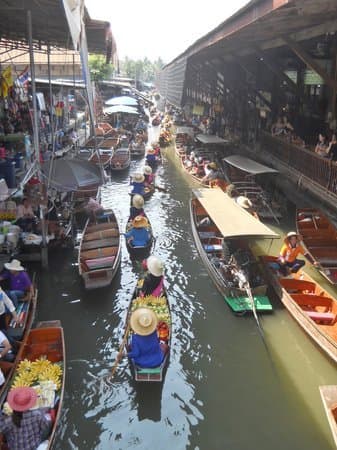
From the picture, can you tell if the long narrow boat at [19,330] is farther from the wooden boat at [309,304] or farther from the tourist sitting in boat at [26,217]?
the wooden boat at [309,304]

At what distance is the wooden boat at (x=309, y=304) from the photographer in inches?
335

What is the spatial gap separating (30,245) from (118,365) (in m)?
5.27

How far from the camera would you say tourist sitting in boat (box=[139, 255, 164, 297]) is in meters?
9.14

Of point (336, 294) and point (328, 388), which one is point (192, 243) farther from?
point (328, 388)

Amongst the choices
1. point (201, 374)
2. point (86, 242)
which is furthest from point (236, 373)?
point (86, 242)

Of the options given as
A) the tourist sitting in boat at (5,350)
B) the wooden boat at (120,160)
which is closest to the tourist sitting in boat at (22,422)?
the tourist sitting in boat at (5,350)

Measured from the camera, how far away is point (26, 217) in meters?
12.8

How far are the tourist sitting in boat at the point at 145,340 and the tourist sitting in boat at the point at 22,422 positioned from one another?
2.04m

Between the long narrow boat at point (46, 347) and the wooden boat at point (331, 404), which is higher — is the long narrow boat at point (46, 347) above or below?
below

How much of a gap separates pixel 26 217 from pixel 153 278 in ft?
17.8

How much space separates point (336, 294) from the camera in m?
11.0

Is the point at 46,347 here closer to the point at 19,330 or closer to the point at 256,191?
the point at 19,330

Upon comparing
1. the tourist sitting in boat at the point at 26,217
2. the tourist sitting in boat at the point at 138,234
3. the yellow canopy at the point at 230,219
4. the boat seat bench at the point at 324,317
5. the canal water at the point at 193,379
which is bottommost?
the canal water at the point at 193,379

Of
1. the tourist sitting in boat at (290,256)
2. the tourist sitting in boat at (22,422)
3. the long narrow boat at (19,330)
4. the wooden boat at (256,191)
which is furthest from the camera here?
the wooden boat at (256,191)
